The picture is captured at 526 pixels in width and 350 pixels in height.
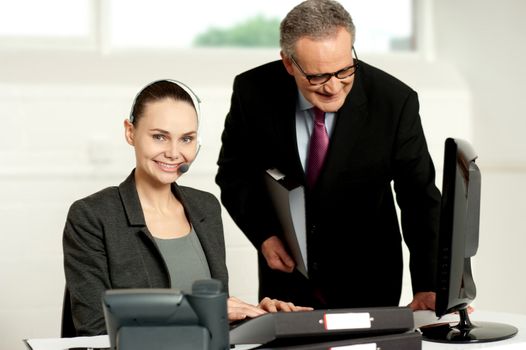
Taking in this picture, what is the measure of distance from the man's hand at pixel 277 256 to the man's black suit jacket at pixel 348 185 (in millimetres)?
45

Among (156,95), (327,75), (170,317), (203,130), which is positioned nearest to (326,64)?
(327,75)

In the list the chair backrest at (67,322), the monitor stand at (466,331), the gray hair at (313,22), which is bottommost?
the monitor stand at (466,331)

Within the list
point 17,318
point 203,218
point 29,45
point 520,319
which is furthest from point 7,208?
point 520,319

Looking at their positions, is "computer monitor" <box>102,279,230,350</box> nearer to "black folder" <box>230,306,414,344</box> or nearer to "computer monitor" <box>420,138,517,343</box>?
"black folder" <box>230,306,414,344</box>

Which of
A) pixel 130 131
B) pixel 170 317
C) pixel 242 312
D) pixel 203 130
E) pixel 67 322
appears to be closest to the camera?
pixel 170 317

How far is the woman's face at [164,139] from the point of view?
2.23m

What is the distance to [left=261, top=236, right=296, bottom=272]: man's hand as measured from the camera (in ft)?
8.34

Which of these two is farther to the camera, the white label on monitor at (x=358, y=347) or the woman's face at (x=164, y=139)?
the woman's face at (x=164, y=139)

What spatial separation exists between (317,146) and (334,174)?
0.30 ft

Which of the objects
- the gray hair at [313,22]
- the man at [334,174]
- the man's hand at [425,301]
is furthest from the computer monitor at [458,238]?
the gray hair at [313,22]

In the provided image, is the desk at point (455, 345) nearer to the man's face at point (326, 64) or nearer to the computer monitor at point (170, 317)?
the computer monitor at point (170, 317)

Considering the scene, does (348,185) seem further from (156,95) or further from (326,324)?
(326,324)

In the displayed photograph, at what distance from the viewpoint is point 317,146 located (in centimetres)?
254

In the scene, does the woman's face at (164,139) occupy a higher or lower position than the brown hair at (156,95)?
lower
